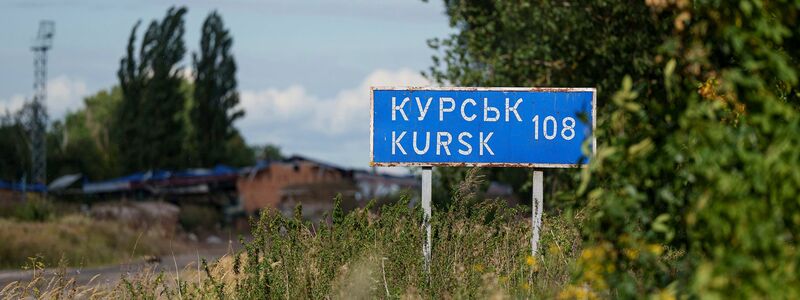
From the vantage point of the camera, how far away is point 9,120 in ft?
224

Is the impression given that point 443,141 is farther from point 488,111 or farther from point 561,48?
point 561,48

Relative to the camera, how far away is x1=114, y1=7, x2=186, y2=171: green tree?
199ft

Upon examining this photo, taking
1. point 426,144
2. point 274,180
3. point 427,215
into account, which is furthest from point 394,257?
point 274,180

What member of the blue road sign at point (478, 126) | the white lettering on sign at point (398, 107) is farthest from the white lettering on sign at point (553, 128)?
the white lettering on sign at point (398, 107)

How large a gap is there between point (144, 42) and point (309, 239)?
53.5 metres

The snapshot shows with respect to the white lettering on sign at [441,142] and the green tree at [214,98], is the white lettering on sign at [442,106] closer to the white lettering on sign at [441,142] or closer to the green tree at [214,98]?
the white lettering on sign at [441,142]

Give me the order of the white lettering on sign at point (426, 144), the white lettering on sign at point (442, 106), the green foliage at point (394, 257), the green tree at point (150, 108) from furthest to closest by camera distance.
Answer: the green tree at point (150, 108), the white lettering on sign at point (426, 144), the white lettering on sign at point (442, 106), the green foliage at point (394, 257)

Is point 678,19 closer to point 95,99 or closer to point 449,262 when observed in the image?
point 449,262

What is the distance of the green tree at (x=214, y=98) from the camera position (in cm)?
6625

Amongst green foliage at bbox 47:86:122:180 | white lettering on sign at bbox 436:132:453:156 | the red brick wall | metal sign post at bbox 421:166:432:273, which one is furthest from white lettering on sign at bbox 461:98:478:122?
green foliage at bbox 47:86:122:180

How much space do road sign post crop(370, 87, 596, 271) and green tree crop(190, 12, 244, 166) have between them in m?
53.4

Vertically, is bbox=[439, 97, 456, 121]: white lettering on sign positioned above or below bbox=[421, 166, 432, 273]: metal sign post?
above

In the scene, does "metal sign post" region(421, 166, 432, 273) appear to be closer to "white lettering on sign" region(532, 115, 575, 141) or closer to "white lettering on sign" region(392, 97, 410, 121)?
"white lettering on sign" region(392, 97, 410, 121)

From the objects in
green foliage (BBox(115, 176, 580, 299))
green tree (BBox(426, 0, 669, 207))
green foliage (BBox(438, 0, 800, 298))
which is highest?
green tree (BBox(426, 0, 669, 207))
